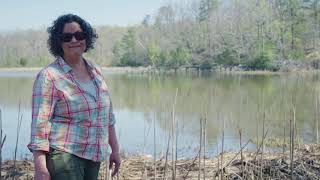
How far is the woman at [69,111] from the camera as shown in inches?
82.5

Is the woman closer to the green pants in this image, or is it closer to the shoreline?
the green pants

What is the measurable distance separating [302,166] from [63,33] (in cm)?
325

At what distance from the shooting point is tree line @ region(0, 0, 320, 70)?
5038 cm

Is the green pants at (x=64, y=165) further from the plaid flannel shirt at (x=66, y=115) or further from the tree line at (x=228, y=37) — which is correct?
the tree line at (x=228, y=37)

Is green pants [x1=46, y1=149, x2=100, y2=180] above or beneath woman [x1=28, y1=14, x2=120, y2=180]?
beneath

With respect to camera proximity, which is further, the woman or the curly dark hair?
the curly dark hair

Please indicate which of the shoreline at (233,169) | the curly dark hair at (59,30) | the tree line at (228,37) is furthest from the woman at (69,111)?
the tree line at (228,37)

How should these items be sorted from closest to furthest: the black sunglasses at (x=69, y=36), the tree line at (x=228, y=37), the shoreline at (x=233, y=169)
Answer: the black sunglasses at (x=69, y=36), the shoreline at (x=233, y=169), the tree line at (x=228, y=37)

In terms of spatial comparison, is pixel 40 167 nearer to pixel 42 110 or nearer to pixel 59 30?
pixel 42 110

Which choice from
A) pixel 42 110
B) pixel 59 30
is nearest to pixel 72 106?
pixel 42 110

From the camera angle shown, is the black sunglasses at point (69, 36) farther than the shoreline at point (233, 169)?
No

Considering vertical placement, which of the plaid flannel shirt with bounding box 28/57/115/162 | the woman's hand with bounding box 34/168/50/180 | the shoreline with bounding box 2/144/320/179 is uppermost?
the plaid flannel shirt with bounding box 28/57/115/162

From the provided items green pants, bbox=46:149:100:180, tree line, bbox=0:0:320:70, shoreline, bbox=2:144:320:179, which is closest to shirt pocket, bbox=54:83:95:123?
green pants, bbox=46:149:100:180

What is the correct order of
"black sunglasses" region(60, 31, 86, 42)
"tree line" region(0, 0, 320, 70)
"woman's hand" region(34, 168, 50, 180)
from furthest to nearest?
"tree line" region(0, 0, 320, 70)
"black sunglasses" region(60, 31, 86, 42)
"woman's hand" region(34, 168, 50, 180)
